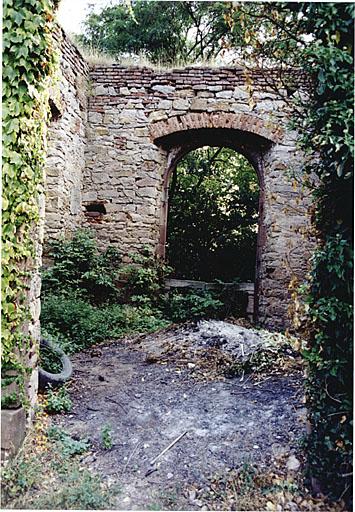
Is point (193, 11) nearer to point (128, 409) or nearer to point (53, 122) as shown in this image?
point (53, 122)

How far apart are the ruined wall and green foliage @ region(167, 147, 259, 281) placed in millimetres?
3019

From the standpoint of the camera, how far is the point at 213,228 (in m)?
9.73

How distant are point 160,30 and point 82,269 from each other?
18.7 feet

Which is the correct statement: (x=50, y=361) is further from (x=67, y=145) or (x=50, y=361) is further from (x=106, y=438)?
(x=67, y=145)

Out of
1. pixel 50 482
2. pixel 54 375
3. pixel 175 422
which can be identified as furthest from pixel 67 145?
pixel 50 482

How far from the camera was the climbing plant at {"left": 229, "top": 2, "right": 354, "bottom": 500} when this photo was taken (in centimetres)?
244

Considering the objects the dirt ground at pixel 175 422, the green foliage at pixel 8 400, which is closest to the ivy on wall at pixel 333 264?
the dirt ground at pixel 175 422

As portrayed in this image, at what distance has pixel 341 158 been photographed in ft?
8.08

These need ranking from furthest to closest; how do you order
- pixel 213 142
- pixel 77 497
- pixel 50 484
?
pixel 213 142, pixel 50 484, pixel 77 497

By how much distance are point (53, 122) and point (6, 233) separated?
3835mm

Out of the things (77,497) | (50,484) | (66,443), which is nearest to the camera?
(77,497)

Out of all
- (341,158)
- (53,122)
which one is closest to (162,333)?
(53,122)

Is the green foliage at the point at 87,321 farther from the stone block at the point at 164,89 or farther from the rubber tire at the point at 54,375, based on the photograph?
the stone block at the point at 164,89

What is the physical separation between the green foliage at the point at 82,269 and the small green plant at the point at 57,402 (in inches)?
101
